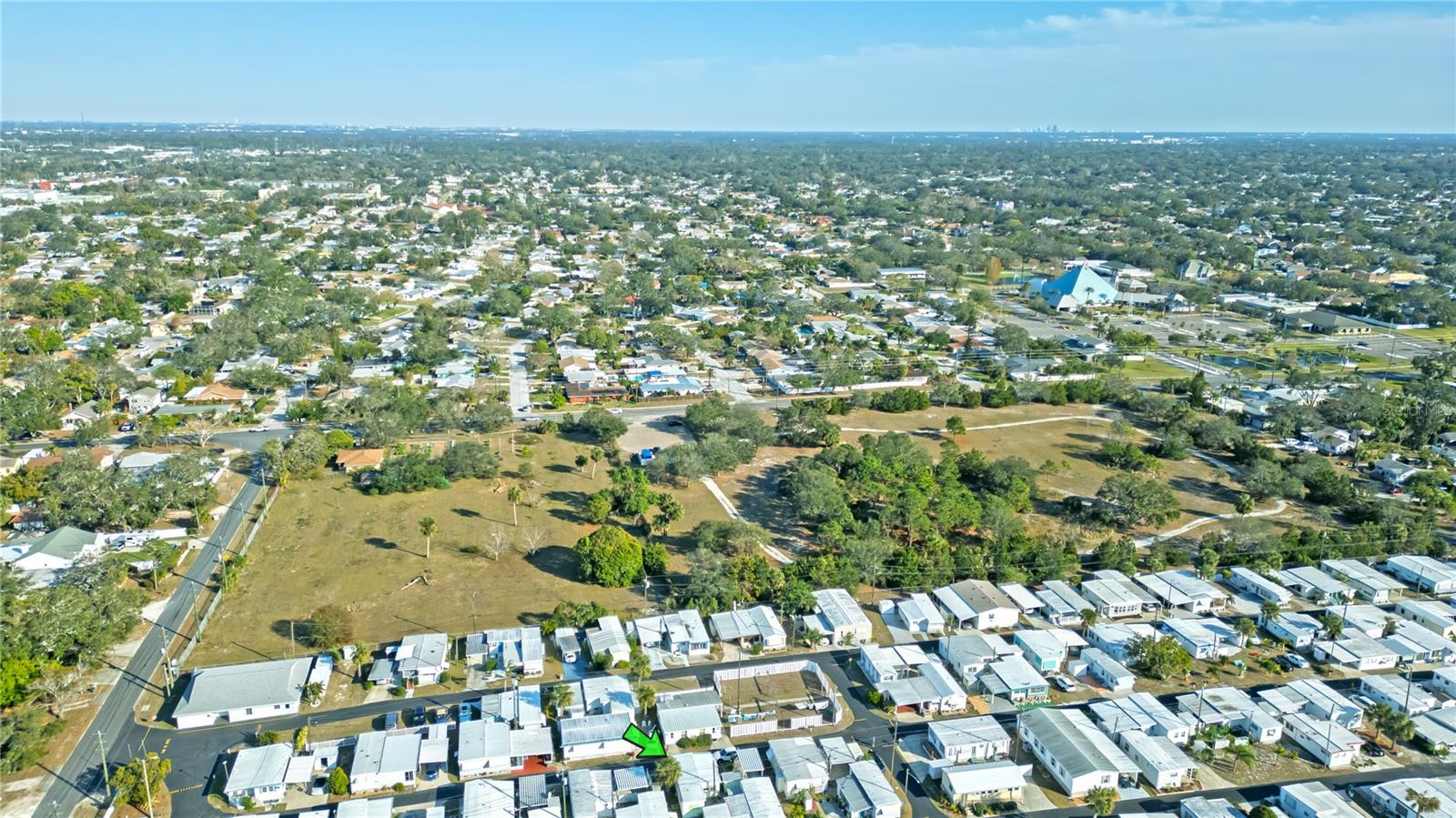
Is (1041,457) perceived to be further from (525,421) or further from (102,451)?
(102,451)

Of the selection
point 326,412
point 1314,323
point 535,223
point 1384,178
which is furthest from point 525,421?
point 1384,178

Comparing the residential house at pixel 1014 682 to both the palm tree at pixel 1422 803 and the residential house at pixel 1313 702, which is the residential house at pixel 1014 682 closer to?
the residential house at pixel 1313 702

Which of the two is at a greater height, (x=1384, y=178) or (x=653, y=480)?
(x=1384, y=178)

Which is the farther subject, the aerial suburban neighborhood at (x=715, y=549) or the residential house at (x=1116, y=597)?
the residential house at (x=1116, y=597)

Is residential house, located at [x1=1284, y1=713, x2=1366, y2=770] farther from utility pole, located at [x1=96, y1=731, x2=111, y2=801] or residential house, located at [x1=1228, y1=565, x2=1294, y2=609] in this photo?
utility pole, located at [x1=96, y1=731, x2=111, y2=801]

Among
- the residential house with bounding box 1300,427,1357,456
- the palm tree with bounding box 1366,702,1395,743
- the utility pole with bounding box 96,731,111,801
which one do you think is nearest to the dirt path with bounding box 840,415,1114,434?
the residential house with bounding box 1300,427,1357,456

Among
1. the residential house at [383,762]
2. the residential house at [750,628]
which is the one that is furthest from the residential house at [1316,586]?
the residential house at [383,762]
